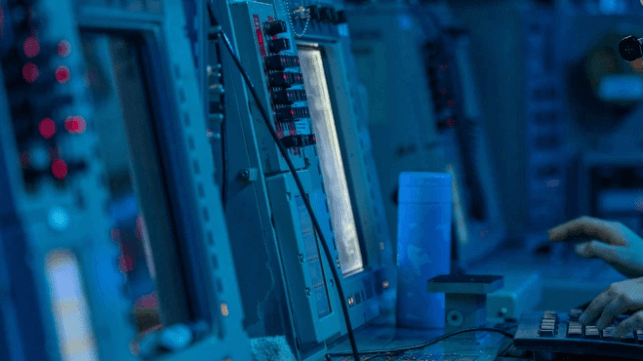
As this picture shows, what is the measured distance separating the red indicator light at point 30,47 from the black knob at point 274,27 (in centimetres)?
77

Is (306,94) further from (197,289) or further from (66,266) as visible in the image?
(66,266)

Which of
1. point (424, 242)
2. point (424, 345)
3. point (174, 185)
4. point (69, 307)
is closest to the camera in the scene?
point (69, 307)

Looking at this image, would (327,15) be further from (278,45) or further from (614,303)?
(614,303)

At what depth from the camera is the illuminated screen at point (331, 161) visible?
177 cm

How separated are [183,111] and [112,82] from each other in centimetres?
11

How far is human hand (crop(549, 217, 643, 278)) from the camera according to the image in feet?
5.38

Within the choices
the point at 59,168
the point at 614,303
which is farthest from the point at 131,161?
the point at 614,303

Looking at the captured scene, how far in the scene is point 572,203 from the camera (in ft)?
11.1

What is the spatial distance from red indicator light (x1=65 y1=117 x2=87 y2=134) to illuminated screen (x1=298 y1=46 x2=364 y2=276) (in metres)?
0.96

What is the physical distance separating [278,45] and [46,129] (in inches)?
31.3

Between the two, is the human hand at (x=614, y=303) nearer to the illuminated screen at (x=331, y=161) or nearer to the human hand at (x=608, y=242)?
the human hand at (x=608, y=242)

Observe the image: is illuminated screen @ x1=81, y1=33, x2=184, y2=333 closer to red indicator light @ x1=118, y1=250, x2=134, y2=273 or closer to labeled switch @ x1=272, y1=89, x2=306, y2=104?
red indicator light @ x1=118, y1=250, x2=134, y2=273

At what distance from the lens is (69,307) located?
0.81 meters

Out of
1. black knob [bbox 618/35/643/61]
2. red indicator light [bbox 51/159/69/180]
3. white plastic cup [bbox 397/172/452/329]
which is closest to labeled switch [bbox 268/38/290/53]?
white plastic cup [bbox 397/172/452/329]
